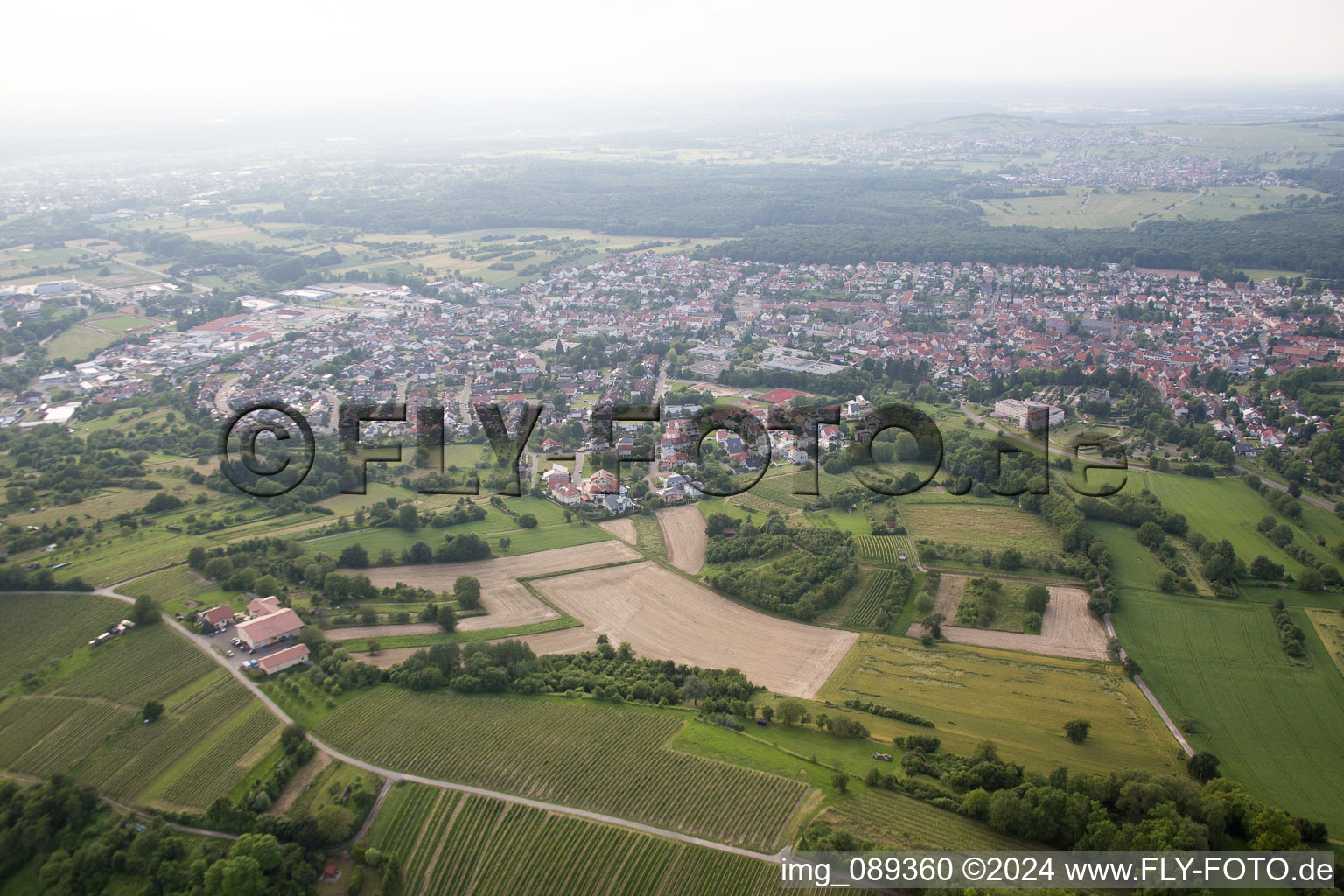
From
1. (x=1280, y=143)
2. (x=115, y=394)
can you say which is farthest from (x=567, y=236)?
(x=1280, y=143)

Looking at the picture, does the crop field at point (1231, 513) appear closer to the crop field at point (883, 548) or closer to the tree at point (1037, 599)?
the tree at point (1037, 599)

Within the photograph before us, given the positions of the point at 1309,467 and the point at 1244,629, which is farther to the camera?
the point at 1309,467

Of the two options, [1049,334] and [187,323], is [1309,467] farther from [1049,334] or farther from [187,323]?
[187,323]

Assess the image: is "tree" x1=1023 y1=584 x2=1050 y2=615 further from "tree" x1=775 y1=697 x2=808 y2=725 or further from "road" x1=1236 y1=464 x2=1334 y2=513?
"road" x1=1236 y1=464 x2=1334 y2=513

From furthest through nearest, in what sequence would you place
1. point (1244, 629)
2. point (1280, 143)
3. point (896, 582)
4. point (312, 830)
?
point (1280, 143), point (896, 582), point (1244, 629), point (312, 830)

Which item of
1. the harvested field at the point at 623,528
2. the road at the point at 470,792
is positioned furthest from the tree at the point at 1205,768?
the harvested field at the point at 623,528

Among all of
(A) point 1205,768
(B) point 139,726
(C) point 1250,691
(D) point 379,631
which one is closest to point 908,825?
(A) point 1205,768

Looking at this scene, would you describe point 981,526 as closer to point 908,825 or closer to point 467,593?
point 908,825
